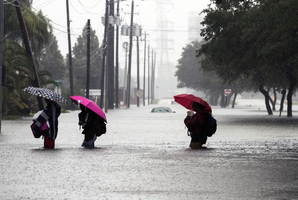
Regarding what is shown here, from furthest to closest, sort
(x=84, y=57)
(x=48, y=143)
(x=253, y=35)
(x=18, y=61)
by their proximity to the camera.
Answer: (x=84, y=57)
(x=18, y=61)
(x=253, y=35)
(x=48, y=143)

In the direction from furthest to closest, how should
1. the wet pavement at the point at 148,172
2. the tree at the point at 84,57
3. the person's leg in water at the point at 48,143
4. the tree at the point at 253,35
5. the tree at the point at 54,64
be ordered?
the tree at the point at 84,57 < the tree at the point at 54,64 < the tree at the point at 253,35 < the person's leg in water at the point at 48,143 < the wet pavement at the point at 148,172

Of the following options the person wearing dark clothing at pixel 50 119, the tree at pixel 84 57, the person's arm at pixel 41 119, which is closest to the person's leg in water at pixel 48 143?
the person wearing dark clothing at pixel 50 119

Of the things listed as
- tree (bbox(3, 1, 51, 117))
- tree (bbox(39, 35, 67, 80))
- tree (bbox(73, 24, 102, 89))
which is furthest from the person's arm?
tree (bbox(73, 24, 102, 89))

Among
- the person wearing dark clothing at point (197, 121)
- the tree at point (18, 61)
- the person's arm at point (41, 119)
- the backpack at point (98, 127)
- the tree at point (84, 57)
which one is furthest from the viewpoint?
the tree at point (84, 57)

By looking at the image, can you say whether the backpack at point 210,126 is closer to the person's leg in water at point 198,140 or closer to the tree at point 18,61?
the person's leg in water at point 198,140

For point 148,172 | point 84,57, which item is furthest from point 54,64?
point 148,172

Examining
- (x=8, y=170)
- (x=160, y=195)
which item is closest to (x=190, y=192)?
(x=160, y=195)

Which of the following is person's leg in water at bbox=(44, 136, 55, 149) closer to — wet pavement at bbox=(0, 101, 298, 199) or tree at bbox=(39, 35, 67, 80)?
wet pavement at bbox=(0, 101, 298, 199)

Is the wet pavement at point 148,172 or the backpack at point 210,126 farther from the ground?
the backpack at point 210,126

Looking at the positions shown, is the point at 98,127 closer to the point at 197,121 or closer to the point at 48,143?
the point at 48,143

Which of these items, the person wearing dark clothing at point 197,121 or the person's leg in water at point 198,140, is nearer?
the person wearing dark clothing at point 197,121

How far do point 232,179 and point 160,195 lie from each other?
2.00 meters

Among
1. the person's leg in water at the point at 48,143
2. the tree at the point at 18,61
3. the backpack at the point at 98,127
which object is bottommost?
the person's leg in water at the point at 48,143

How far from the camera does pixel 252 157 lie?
544 inches
